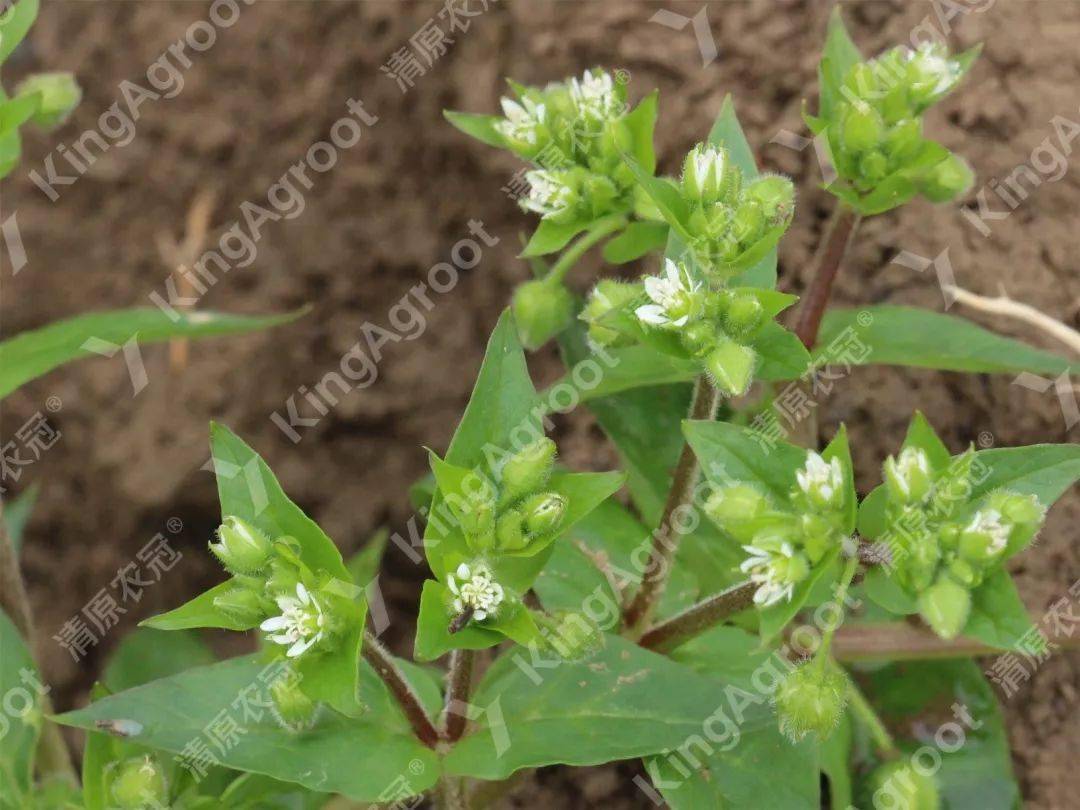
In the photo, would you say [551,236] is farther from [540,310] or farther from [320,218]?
[320,218]

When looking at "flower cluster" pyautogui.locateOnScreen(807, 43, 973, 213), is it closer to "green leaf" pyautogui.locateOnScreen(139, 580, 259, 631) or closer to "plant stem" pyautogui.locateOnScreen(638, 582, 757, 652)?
"plant stem" pyautogui.locateOnScreen(638, 582, 757, 652)

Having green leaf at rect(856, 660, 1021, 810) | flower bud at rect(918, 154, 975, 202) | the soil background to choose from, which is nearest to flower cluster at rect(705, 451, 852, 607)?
flower bud at rect(918, 154, 975, 202)

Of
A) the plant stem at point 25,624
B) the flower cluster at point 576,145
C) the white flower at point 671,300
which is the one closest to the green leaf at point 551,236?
the flower cluster at point 576,145

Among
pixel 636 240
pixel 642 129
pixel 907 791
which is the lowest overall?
pixel 907 791

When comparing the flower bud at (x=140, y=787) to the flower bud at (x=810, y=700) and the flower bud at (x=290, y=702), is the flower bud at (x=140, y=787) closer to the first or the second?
the flower bud at (x=290, y=702)

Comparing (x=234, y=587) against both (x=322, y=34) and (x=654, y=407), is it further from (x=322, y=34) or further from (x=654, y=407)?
(x=322, y=34)

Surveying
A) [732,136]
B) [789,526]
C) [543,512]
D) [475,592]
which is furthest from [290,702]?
[732,136]

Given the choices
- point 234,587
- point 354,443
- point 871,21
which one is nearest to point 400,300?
point 354,443
